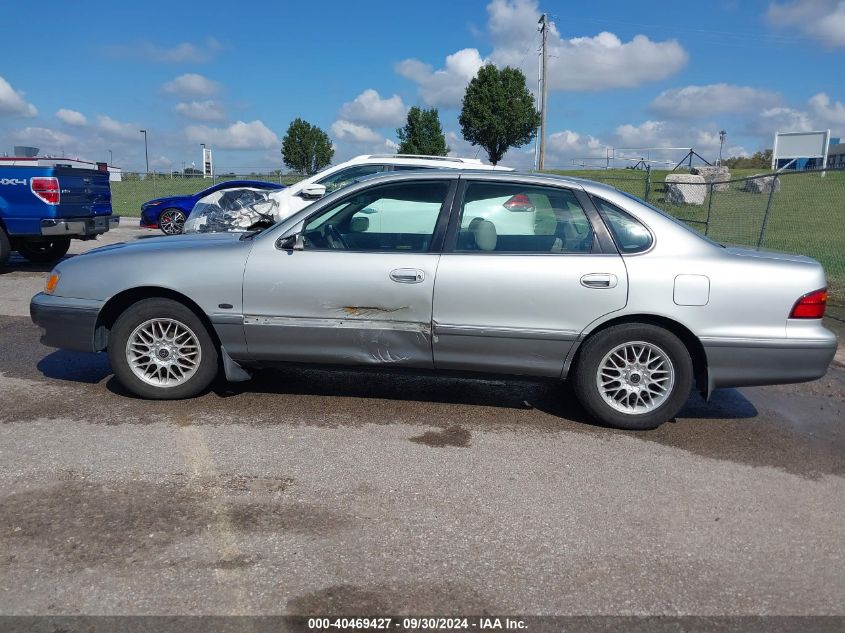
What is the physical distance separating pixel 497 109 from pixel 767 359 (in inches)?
1833

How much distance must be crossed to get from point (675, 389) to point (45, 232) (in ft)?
28.9

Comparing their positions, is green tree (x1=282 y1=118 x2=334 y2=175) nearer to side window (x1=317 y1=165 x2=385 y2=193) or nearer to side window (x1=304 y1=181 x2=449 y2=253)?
side window (x1=317 y1=165 x2=385 y2=193)

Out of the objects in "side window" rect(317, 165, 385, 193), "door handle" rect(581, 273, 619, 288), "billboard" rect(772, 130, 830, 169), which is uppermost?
"billboard" rect(772, 130, 830, 169)

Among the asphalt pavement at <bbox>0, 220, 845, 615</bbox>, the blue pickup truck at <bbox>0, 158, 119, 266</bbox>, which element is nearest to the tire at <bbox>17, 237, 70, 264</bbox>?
the blue pickup truck at <bbox>0, 158, 119, 266</bbox>

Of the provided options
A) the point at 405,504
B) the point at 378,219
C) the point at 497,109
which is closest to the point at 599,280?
the point at 378,219

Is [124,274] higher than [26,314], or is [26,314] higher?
[124,274]

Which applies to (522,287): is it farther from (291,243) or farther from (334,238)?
(291,243)

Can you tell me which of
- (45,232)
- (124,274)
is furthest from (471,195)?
(45,232)

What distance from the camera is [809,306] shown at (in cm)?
456

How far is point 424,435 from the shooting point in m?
4.60

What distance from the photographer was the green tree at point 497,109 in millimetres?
48656

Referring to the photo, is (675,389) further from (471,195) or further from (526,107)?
(526,107)

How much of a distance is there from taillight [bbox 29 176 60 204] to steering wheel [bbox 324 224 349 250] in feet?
22.1

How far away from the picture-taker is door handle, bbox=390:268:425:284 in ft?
15.3
